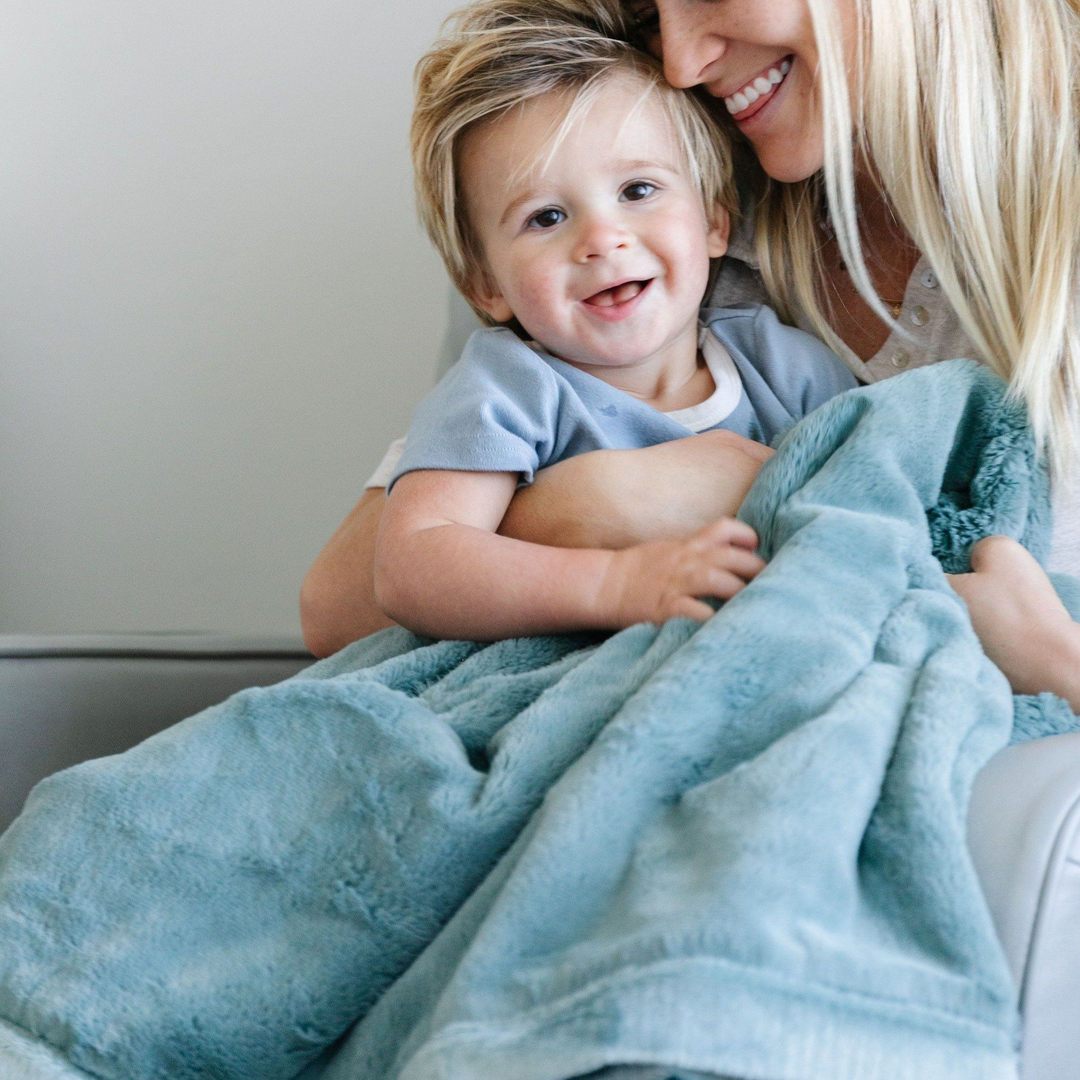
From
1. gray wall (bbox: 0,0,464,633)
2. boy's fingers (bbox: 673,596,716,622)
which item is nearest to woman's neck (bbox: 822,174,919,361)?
boy's fingers (bbox: 673,596,716,622)

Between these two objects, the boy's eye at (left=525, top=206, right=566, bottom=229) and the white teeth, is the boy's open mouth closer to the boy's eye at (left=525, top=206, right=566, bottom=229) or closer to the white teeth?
the boy's eye at (left=525, top=206, right=566, bottom=229)

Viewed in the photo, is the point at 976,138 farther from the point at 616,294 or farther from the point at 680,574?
the point at 680,574

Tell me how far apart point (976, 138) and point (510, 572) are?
54cm

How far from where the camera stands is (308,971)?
2.09 feet

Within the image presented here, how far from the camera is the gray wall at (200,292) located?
1708 mm

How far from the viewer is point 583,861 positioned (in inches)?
22.6

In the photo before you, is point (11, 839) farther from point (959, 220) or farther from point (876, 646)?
point (959, 220)

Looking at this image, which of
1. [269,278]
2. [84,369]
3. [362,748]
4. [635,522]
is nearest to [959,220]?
[635,522]

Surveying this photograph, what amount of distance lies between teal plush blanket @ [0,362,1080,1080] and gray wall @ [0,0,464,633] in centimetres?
103

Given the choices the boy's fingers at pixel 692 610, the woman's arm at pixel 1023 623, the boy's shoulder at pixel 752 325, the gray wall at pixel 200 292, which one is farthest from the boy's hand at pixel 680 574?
the gray wall at pixel 200 292

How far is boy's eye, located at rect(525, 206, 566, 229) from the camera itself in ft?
3.43

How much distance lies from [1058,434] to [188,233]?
4.22 ft

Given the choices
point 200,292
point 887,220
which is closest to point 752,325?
point 887,220

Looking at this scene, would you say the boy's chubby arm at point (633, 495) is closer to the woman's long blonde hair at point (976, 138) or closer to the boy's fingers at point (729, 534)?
the boy's fingers at point (729, 534)
